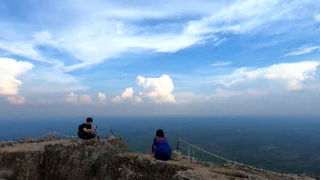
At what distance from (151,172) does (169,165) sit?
2.81 feet

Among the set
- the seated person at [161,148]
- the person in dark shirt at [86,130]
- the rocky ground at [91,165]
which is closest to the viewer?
the rocky ground at [91,165]

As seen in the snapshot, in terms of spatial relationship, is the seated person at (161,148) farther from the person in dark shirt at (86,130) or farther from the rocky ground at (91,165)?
the person in dark shirt at (86,130)

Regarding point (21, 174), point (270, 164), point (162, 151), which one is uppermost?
point (162, 151)

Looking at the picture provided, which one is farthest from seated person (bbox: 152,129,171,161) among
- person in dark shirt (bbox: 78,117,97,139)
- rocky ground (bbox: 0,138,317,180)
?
person in dark shirt (bbox: 78,117,97,139)

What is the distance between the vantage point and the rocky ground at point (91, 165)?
10000mm

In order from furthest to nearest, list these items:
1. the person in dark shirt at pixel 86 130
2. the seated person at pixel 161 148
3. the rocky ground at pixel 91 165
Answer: the person in dark shirt at pixel 86 130 → the seated person at pixel 161 148 → the rocky ground at pixel 91 165

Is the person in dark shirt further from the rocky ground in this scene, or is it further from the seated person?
the seated person

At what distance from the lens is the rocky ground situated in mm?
10000

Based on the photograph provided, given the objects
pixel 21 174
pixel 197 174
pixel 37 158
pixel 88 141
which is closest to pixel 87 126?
pixel 88 141

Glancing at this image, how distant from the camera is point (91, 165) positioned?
12.5 metres

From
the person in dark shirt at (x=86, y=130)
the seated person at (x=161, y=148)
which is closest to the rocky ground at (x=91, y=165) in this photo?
the seated person at (x=161, y=148)

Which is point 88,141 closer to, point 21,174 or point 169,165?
point 21,174

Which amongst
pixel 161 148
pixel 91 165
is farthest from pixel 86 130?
pixel 161 148

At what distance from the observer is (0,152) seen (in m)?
14.1
